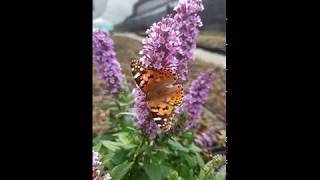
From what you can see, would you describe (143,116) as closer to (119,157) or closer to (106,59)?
(119,157)

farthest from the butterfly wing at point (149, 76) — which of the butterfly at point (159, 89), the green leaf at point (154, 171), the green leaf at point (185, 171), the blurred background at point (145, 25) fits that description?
the green leaf at point (185, 171)

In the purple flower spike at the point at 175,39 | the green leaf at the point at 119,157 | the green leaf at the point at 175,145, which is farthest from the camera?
the green leaf at the point at 175,145

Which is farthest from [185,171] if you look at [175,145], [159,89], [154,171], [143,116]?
[159,89]

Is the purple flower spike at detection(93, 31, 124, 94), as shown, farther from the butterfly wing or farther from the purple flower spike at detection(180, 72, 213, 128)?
the butterfly wing

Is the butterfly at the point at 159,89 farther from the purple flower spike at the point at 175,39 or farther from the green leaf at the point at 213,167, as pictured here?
the green leaf at the point at 213,167

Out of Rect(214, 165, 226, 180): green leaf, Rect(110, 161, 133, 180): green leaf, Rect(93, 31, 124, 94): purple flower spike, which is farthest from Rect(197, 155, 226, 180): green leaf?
Rect(93, 31, 124, 94): purple flower spike
